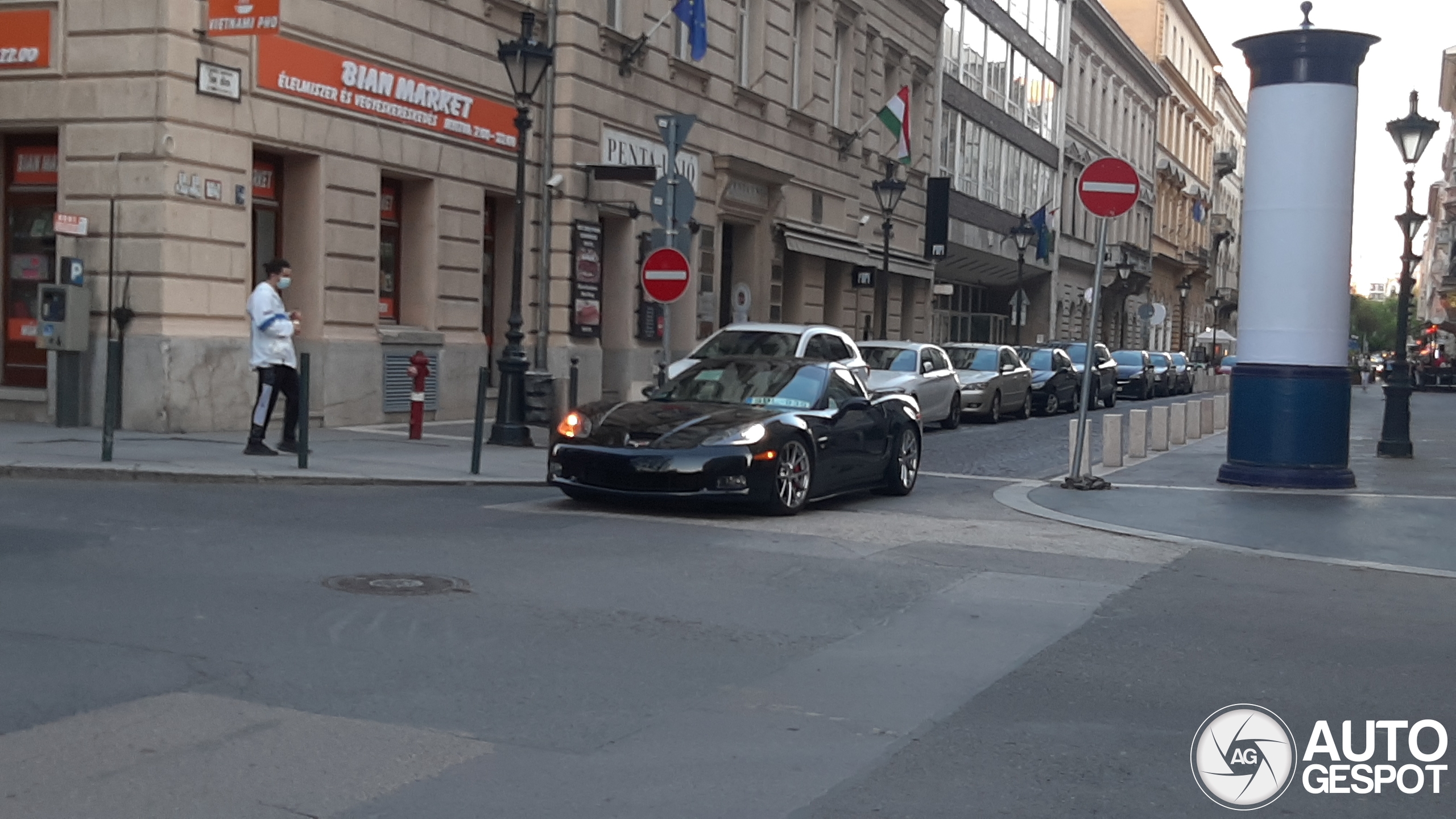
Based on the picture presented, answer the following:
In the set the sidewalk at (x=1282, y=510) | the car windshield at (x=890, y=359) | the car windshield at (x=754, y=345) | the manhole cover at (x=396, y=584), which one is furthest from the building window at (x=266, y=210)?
the manhole cover at (x=396, y=584)

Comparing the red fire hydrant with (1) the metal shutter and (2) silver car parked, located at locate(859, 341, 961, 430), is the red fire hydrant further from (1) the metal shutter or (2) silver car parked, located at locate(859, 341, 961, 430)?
(2) silver car parked, located at locate(859, 341, 961, 430)

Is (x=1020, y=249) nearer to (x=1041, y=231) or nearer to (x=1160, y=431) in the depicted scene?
(x=1041, y=231)

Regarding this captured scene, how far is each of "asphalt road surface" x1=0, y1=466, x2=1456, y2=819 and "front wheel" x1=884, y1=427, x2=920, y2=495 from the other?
3.05 meters

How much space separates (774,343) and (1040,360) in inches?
533

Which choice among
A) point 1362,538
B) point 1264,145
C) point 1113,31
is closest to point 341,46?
point 1264,145

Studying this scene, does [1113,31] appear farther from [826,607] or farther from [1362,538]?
[826,607]

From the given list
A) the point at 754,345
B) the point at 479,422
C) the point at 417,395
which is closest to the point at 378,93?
the point at 417,395

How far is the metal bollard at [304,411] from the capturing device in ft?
42.2

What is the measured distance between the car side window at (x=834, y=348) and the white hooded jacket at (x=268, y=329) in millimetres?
9151

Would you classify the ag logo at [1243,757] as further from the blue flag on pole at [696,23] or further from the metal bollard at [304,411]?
the blue flag on pole at [696,23]

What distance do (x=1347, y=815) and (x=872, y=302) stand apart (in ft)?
111

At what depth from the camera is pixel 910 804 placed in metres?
4.83

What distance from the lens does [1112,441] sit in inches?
702

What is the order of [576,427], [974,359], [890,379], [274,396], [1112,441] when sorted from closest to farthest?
[576,427]
[274,396]
[1112,441]
[890,379]
[974,359]
